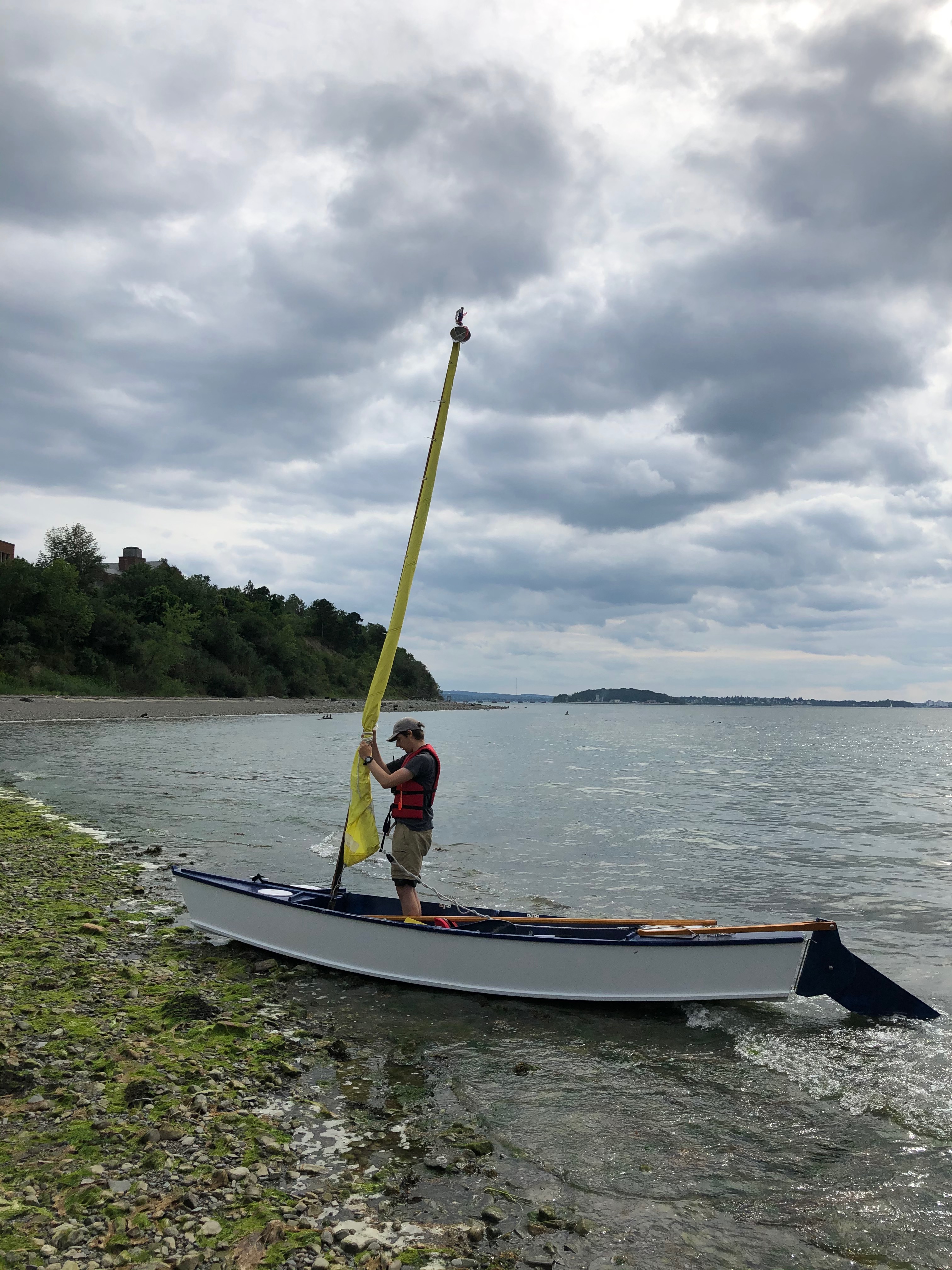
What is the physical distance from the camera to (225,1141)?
5430 mm

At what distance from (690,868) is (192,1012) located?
44.6 ft

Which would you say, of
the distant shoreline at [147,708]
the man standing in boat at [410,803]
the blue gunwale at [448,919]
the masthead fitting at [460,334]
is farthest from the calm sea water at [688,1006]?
the distant shoreline at [147,708]

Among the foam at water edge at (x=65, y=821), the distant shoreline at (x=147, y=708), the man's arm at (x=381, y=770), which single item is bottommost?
the distant shoreline at (x=147, y=708)

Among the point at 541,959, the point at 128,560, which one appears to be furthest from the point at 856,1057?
the point at 128,560

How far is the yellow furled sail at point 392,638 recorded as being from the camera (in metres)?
9.87

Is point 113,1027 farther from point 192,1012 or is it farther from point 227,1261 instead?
point 227,1261

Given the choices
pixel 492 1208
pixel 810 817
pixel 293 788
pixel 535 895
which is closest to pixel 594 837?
pixel 535 895

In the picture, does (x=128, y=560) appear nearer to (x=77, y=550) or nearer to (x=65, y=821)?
(x=77, y=550)

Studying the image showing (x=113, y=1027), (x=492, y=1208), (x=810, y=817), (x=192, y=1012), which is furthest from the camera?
(x=810, y=817)

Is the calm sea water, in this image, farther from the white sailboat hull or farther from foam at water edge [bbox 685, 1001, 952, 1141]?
the white sailboat hull

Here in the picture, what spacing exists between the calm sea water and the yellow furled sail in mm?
1804

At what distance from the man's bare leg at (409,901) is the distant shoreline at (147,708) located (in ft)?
165

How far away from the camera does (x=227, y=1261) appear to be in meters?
4.23

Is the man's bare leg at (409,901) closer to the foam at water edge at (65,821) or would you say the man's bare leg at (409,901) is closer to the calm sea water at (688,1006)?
the calm sea water at (688,1006)
